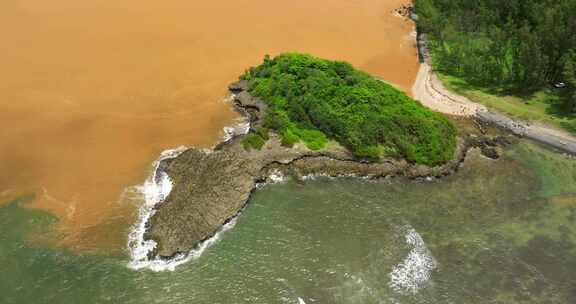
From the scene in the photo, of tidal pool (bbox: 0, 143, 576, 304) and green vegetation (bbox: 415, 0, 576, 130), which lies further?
green vegetation (bbox: 415, 0, 576, 130)

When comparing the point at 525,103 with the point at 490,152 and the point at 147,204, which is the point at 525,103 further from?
the point at 147,204

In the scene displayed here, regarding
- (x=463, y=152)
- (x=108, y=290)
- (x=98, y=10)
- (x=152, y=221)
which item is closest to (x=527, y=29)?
(x=463, y=152)

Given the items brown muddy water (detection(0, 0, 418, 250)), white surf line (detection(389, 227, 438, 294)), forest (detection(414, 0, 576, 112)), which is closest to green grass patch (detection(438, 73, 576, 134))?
forest (detection(414, 0, 576, 112))

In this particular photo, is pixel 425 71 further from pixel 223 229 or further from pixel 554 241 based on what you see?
pixel 223 229

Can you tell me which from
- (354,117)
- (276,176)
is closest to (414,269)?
(276,176)

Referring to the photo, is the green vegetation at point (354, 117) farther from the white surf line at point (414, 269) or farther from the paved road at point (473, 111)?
the white surf line at point (414, 269)

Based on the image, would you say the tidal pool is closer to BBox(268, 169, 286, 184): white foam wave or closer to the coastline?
BBox(268, 169, 286, 184): white foam wave
